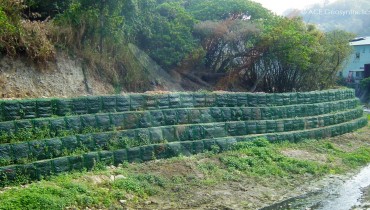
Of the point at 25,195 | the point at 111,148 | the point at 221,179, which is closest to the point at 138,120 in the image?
the point at 111,148

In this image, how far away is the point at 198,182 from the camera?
34.4ft

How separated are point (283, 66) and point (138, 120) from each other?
10.6 m

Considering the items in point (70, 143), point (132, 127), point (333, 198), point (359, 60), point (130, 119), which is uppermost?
point (359, 60)

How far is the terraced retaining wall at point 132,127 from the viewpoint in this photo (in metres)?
8.99

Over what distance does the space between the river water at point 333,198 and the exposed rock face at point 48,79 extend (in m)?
6.56

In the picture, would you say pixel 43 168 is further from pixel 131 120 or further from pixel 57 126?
pixel 131 120

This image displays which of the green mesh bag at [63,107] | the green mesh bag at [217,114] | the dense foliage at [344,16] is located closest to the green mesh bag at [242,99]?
the green mesh bag at [217,114]

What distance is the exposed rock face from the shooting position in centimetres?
1134

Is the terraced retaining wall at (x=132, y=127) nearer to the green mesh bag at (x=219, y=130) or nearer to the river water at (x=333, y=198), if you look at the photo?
the green mesh bag at (x=219, y=130)

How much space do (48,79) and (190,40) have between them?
680 cm

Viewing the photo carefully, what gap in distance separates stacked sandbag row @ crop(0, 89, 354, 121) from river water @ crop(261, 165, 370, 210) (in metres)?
3.84

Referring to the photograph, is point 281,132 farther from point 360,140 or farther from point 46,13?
point 46,13

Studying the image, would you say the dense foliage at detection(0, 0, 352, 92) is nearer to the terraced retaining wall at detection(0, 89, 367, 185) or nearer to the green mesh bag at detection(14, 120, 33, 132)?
the terraced retaining wall at detection(0, 89, 367, 185)

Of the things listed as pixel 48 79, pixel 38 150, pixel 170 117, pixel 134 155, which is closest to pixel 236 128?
pixel 170 117
